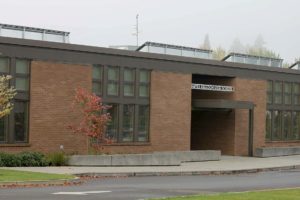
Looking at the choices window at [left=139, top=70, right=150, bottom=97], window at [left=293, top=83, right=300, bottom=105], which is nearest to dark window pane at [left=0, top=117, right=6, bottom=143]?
window at [left=139, top=70, right=150, bottom=97]

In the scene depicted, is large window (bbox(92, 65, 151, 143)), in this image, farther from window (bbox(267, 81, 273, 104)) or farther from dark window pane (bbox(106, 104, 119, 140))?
window (bbox(267, 81, 273, 104))

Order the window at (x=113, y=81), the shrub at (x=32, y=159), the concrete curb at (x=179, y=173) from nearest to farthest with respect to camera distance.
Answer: the concrete curb at (x=179, y=173), the shrub at (x=32, y=159), the window at (x=113, y=81)

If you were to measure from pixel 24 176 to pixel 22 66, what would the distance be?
898cm

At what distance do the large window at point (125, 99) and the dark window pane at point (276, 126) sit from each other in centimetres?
1259

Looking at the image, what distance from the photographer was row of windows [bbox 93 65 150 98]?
34156mm

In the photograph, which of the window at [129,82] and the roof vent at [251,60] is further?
the roof vent at [251,60]

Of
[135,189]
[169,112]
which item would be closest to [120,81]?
[169,112]

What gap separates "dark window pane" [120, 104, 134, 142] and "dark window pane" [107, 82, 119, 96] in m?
1.00

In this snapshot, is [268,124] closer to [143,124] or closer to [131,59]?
[143,124]

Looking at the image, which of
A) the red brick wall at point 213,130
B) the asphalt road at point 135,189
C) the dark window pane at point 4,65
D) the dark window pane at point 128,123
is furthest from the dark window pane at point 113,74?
the red brick wall at point 213,130

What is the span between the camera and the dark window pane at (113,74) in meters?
34.7

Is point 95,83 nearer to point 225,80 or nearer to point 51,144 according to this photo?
point 51,144

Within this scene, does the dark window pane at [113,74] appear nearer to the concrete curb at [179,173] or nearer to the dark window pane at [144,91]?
the dark window pane at [144,91]

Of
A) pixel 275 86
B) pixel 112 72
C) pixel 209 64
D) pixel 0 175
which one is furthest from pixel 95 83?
pixel 275 86
